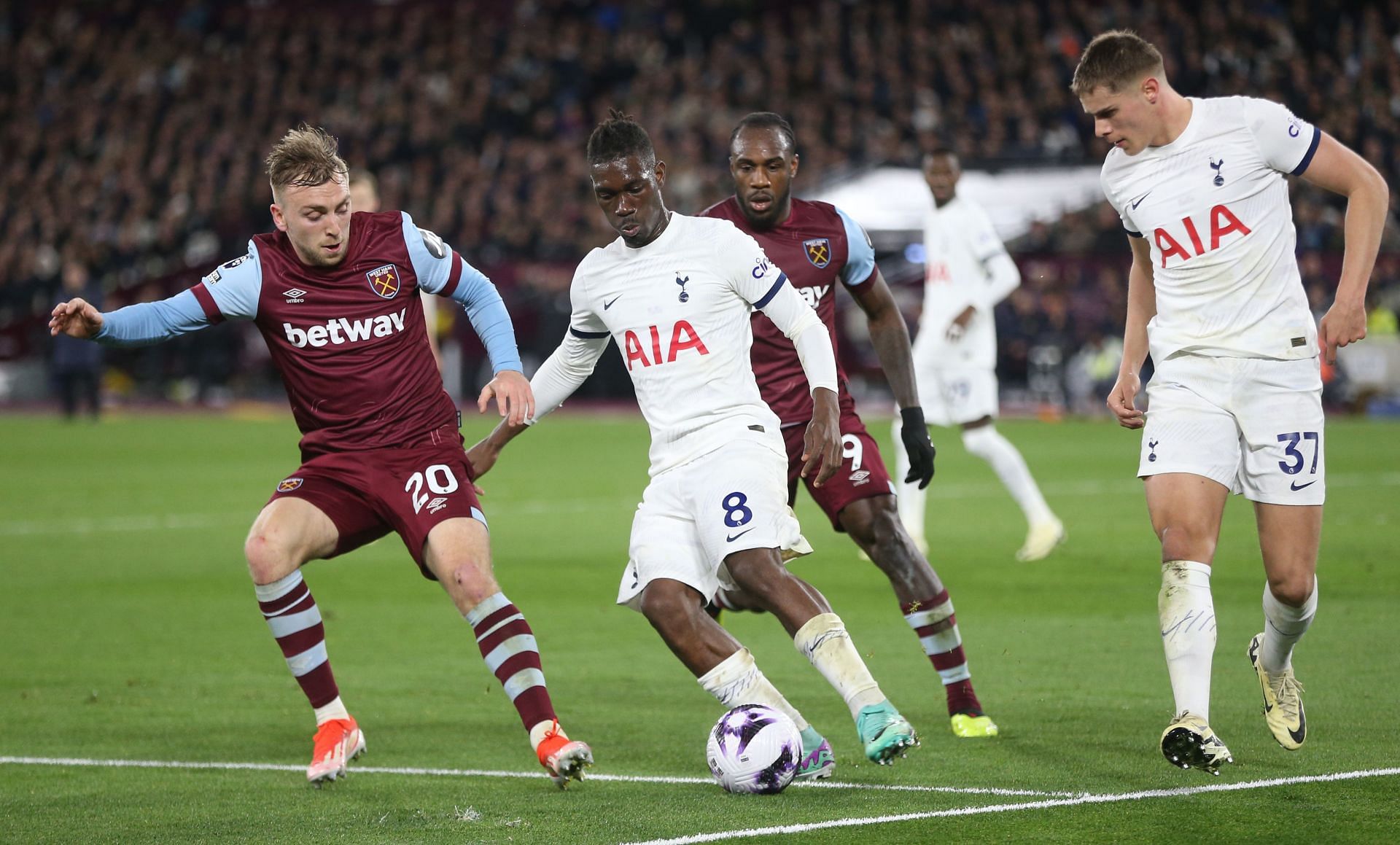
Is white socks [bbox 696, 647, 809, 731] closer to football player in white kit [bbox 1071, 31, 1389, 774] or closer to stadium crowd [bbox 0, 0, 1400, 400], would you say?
football player in white kit [bbox 1071, 31, 1389, 774]

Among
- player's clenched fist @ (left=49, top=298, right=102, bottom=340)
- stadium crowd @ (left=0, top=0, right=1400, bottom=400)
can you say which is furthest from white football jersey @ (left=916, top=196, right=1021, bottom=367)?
stadium crowd @ (left=0, top=0, right=1400, bottom=400)

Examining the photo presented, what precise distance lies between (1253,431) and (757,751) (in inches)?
73.5

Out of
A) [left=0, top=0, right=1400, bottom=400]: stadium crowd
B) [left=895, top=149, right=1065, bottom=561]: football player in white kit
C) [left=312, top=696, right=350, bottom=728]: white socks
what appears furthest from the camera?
[left=0, top=0, right=1400, bottom=400]: stadium crowd

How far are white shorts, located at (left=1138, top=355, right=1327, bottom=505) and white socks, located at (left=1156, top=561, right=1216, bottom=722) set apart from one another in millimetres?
325

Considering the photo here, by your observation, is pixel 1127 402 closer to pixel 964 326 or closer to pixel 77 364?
pixel 964 326

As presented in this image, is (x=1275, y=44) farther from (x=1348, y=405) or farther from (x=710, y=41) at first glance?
(x=710, y=41)

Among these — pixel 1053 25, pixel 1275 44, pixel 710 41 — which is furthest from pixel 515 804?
pixel 710 41

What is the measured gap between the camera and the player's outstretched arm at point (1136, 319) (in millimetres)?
5836

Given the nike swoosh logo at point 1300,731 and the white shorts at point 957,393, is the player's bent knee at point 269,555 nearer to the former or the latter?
the nike swoosh logo at point 1300,731

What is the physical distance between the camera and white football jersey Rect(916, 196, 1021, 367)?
38.2ft

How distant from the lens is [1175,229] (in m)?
5.64

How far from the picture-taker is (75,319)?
551 centimetres

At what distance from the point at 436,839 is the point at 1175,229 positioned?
2.97 m

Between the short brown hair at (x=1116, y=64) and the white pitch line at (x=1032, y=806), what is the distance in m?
2.17
